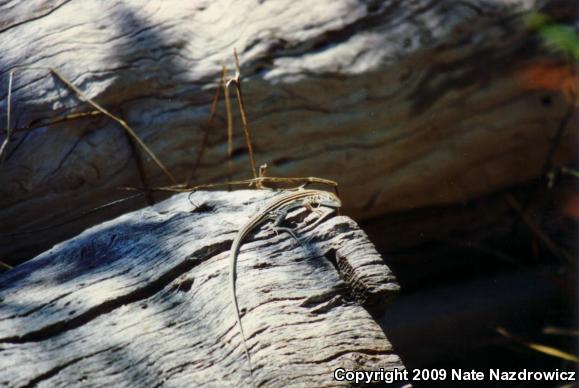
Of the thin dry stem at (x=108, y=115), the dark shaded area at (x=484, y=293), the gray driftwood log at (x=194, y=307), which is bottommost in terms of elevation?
the dark shaded area at (x=484, y=293)

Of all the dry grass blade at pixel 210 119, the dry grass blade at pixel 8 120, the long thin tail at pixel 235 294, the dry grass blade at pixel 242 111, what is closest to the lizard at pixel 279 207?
the long thin tail at pixel 235 294

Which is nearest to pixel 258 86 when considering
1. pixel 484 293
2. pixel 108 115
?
pixel 108 115

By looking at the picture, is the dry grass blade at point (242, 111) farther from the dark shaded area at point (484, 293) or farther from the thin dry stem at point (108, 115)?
the dark shaded area at point (484, 293)

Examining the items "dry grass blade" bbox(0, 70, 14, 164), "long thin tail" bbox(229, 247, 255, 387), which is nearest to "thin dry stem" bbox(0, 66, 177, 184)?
"dry grass blade" bbox(0, 70, 14, 164)

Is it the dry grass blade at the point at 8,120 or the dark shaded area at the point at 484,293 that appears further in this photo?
the dark shaded area at the point at 484,293

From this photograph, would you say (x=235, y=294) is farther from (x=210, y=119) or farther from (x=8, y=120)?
(x=8, y=120)

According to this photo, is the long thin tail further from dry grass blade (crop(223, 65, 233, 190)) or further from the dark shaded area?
the dark shaded area
